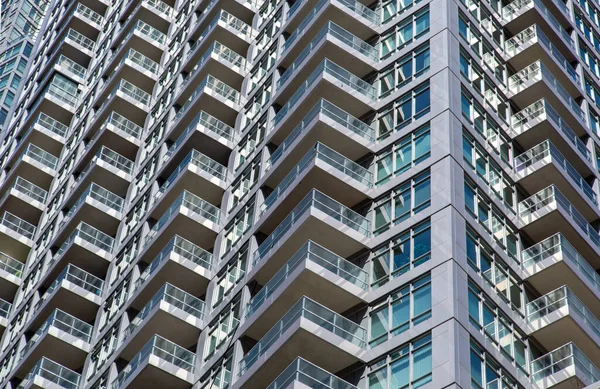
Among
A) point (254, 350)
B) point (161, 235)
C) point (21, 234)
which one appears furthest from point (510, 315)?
point (21, 234)

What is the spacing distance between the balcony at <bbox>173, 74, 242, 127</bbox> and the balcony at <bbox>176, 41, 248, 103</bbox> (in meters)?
0.63

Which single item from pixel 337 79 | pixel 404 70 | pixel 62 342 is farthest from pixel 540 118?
pixel 62 342

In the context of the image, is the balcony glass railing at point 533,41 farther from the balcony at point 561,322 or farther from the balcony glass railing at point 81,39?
the balcony glass railing at point 81,39

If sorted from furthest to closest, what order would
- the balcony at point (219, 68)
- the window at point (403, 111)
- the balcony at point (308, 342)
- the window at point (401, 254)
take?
1. the balcony at point (219, 68)
2. the window at point (403, 111)
3. the window at point (401, 254)
4. the balcony at point (308, 342)

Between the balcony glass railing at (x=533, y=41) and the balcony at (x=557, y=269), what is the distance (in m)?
11.8

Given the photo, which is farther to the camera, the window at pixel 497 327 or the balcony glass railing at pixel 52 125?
the balcony glass railing at pixel 52 125

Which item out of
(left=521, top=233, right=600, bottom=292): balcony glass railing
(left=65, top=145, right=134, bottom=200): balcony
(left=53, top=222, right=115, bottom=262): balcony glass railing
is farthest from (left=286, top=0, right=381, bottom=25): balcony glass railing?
(left=53, top=222, right=115, bottom=262): balcony glass railing

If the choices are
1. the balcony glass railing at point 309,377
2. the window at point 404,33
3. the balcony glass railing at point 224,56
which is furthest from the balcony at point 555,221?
the balcony glass railing at point 224,56

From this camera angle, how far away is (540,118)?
1817 inches

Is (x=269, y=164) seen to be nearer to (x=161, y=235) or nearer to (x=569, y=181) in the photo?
(x=161, y=235)

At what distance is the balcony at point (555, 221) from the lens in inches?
1662

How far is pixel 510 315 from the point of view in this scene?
38375 millimetres

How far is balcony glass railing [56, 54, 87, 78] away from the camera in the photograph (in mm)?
74000

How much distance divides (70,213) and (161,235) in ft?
37.7
